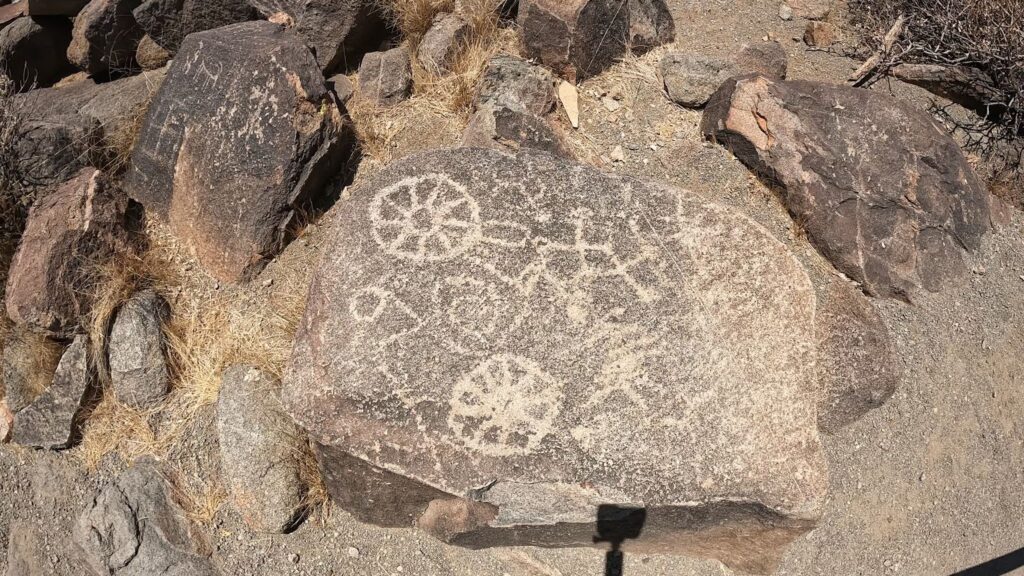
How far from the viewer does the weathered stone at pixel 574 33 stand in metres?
2.92

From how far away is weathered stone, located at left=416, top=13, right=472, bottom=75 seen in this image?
3031 mm

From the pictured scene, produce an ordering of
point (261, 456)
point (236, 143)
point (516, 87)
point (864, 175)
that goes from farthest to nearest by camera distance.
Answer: point (516, 87)
point (864, 175)
point (236, 143)
point (261, 456)

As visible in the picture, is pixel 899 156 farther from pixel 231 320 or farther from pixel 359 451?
pixel 231 320

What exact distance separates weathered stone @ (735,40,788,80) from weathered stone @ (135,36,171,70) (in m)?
2.63

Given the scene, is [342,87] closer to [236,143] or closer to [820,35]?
[236,143]

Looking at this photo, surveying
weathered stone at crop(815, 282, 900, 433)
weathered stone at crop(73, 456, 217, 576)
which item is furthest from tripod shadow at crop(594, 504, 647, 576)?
weathered stone at crop(73, 456, 217, 576)

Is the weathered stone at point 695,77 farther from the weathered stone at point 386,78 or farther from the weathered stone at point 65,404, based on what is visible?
the weathered stone at point 65,404

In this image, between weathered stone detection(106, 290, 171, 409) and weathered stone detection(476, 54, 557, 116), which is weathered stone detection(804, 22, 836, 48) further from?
weathered stone detection(106, 290, 171, 409)

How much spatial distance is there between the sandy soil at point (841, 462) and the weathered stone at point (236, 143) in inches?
7.7

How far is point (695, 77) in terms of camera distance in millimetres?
2941

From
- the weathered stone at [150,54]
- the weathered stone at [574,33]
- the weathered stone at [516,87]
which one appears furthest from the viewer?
the weathered stone at [150,54]

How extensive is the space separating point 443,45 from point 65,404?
2.07 m

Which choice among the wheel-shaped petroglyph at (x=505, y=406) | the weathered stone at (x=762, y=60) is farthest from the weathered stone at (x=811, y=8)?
the wheel-shaped petroglyph at (x=505, y=406)

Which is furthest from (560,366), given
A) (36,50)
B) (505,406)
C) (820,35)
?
(36,50)
